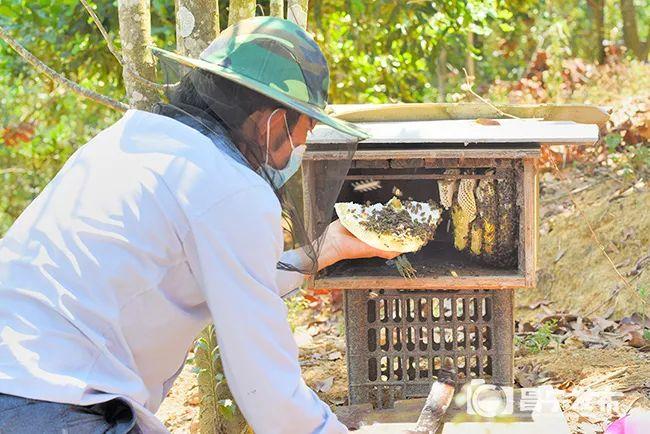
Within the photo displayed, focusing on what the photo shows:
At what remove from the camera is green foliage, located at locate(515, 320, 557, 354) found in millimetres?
4754

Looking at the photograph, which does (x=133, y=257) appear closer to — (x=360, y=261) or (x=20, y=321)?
(x=20, y=321)

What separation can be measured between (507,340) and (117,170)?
74.2 inches

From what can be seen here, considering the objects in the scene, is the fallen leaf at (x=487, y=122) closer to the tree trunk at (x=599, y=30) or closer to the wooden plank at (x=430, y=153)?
the wooden plank at (x=430, y=153)

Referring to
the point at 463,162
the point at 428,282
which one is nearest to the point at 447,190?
the point at 463,162

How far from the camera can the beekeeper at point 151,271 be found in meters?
2.04

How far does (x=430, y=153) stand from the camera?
10.1 ft

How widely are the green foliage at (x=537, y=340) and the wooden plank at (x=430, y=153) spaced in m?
1.94

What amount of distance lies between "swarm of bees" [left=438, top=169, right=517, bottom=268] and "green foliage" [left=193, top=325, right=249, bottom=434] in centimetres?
99

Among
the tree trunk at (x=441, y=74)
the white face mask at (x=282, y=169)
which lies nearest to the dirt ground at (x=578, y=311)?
the white face mask at (x=282, y=169)

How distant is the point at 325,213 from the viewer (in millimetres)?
2809

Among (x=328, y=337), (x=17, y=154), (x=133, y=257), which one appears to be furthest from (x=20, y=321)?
(x=17, y=154)

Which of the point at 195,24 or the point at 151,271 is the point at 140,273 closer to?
the point at 151,271

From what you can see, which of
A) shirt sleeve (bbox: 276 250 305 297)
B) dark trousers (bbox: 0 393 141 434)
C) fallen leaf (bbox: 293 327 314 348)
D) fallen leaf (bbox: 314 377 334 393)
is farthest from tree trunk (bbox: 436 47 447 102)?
dark trousers (bbox: 0 393 141 434)

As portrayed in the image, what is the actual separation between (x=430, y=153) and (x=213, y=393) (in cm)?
120
